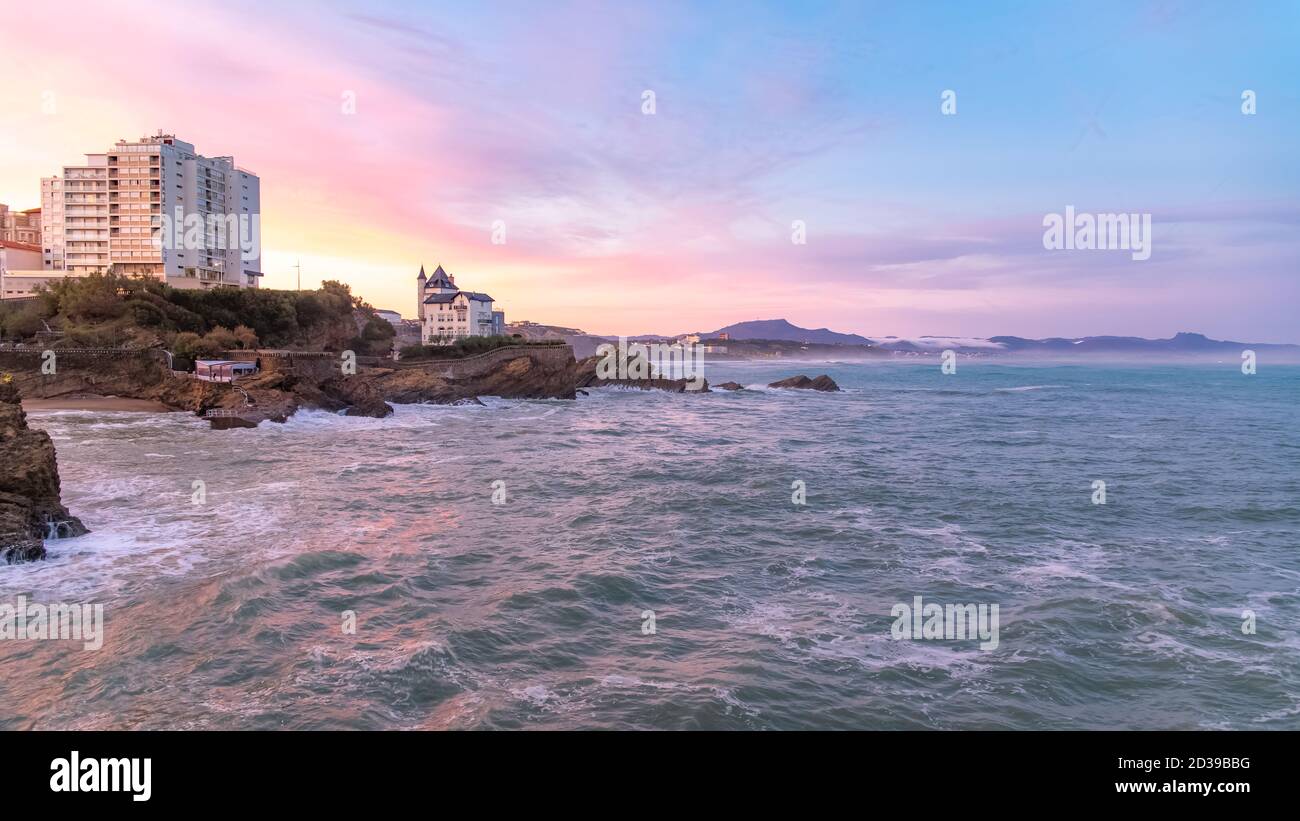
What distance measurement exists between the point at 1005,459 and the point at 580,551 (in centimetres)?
2416

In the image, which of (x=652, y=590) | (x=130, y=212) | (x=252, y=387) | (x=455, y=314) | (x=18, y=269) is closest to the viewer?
(x=652, y=590)

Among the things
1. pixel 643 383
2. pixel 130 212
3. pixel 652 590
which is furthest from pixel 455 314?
pixel 652 590

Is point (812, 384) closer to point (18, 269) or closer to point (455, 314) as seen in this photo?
point (455, 314)

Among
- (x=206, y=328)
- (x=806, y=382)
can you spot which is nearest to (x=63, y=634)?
(x=206, y=328)

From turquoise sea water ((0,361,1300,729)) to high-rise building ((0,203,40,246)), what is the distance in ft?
328

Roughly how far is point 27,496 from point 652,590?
14.8m

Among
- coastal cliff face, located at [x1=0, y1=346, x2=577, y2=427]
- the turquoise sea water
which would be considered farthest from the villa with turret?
the turquoise sea water

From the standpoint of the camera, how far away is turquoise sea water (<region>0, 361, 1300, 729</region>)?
10.2 metres

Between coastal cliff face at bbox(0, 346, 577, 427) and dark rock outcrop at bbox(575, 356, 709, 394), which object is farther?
dark rock outcrop at bbox(575, 356, 709, 394)

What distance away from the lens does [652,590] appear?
49.1ft

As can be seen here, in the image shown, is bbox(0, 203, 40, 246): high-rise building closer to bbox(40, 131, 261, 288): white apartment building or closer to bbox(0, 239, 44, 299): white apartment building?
bbox(40, 131, 261, 288): white apartment building
